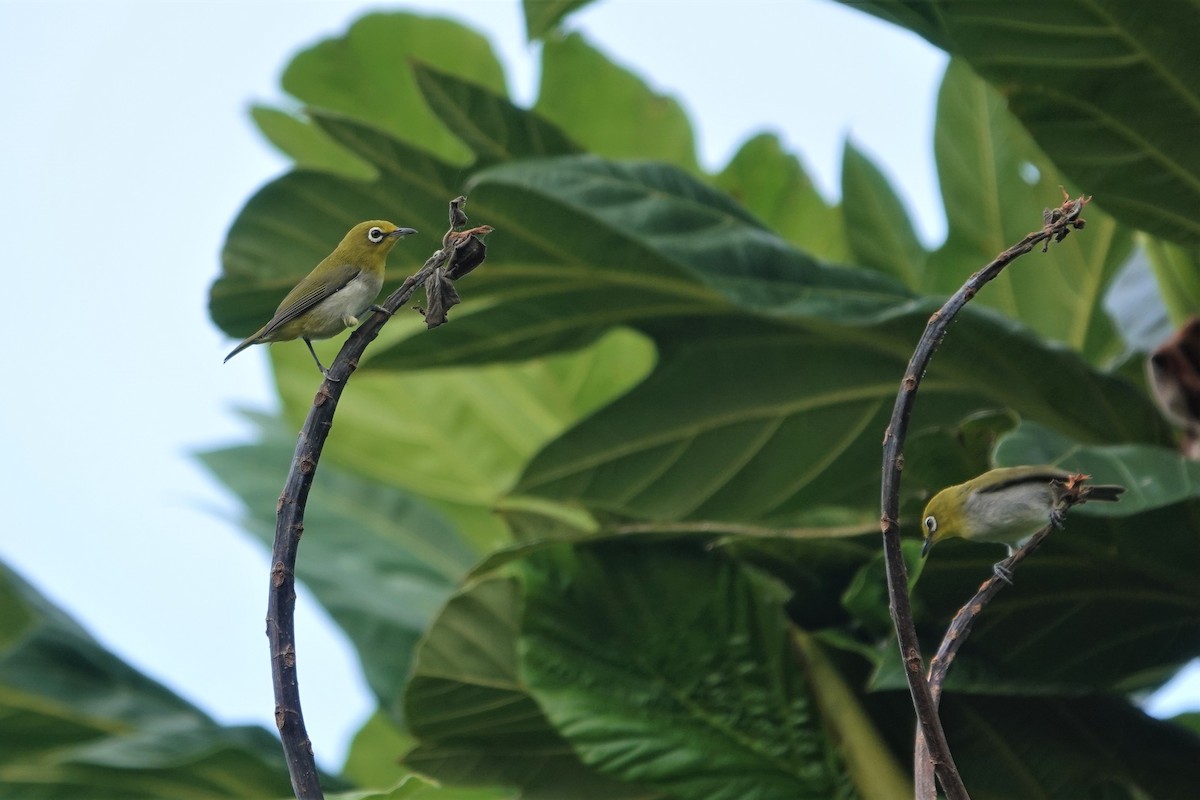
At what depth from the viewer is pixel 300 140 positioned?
2979 millimetres

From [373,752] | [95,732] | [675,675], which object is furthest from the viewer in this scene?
[373,752]

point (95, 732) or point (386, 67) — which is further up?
point (386, 67)

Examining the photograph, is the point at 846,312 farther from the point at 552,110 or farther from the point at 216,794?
the point at 552,110

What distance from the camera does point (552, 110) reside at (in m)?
3.02

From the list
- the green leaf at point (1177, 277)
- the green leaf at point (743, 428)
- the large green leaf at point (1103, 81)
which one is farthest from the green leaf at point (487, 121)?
the green leaf at point (1177, 277)

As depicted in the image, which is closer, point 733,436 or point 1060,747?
A: point 1060,747

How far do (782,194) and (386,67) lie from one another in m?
0.92

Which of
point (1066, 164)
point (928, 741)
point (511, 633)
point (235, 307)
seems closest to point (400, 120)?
point (235, 307)

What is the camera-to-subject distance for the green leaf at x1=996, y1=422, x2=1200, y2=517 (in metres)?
1.24

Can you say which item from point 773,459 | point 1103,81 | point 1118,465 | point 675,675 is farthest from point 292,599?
point 773,459

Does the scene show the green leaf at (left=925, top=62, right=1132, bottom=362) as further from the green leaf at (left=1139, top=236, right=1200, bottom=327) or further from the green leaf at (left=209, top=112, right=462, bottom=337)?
the green leaf at (left=209, top=112, right=462, bottom=337)

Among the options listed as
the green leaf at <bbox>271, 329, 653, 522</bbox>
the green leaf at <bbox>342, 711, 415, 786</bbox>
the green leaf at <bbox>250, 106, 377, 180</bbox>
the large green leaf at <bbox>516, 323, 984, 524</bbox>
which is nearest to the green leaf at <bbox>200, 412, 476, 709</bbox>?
the green leaf at <bbox>271, 329, 653, 522</bbox>

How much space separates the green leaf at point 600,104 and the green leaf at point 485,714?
153 centimetres

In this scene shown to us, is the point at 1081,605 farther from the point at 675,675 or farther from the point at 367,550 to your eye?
the point at 367,550
